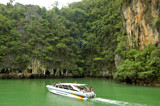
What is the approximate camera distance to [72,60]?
40.8 meters

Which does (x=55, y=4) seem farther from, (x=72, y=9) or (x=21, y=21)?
(x=21, y=21)

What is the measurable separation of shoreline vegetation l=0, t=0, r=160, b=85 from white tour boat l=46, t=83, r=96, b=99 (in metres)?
15.8

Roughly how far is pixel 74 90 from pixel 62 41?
2660 cm

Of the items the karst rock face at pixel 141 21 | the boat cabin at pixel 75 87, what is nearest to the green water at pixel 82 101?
the boat cabin at pixel 75 87

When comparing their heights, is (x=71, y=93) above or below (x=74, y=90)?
below

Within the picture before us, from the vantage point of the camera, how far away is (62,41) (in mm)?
40062

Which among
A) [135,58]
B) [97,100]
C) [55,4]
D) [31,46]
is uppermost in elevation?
[55,4]

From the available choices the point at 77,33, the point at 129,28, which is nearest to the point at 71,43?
the point at 77,33

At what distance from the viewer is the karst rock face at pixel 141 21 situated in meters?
23.6

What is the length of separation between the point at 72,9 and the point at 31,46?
17822 mm

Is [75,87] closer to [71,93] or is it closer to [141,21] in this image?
[71,93]

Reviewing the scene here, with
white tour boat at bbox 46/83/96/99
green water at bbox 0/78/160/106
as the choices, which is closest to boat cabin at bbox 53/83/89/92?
white tour boat at bbox 46/83/96/99

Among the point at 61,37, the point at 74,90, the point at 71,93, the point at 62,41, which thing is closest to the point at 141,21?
the point at 74,90

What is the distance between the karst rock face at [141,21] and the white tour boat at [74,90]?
589 inches
